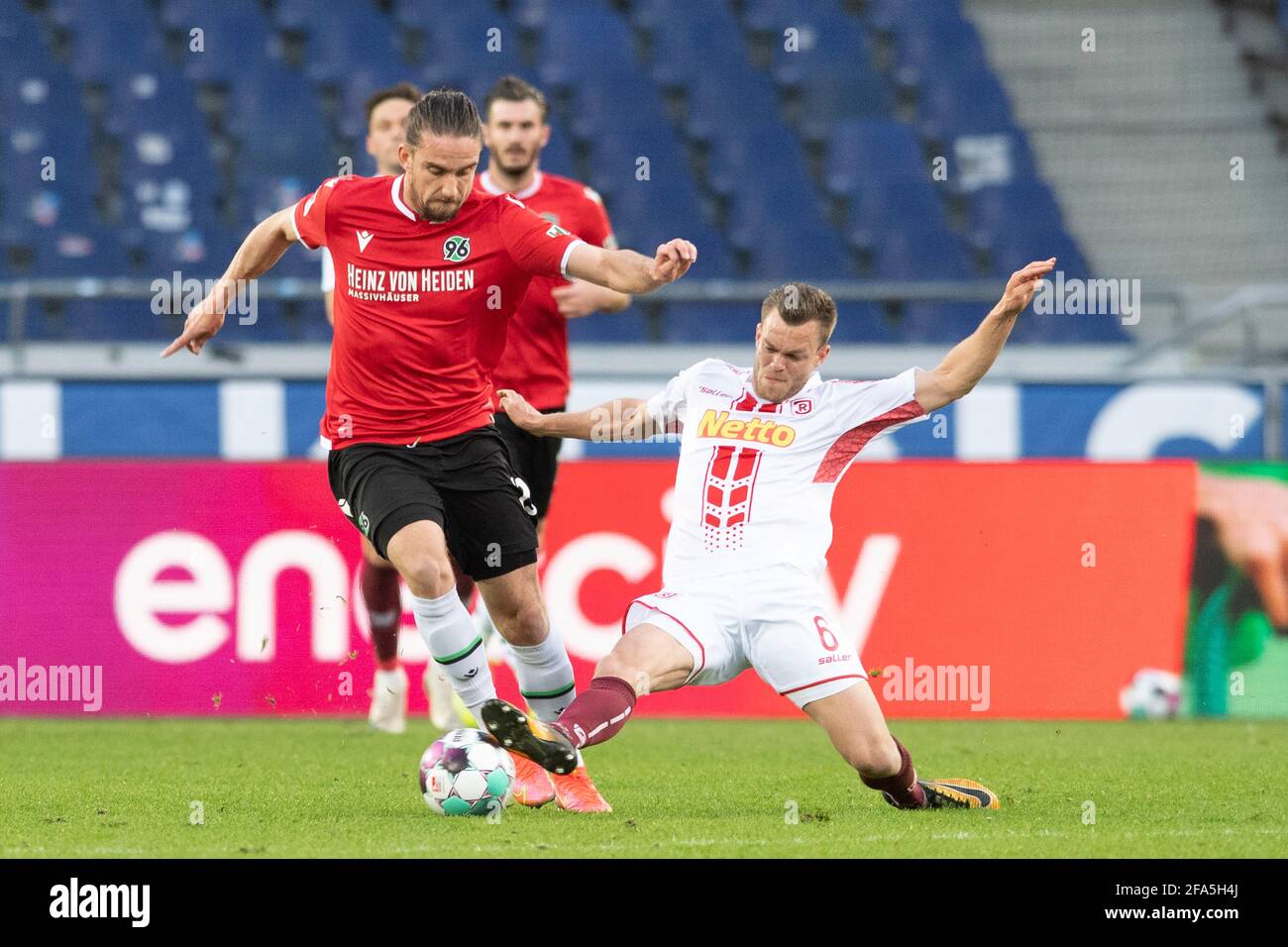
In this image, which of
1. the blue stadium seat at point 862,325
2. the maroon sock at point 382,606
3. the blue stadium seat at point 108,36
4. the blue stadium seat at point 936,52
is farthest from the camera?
the blue stadium seat at point 936,52

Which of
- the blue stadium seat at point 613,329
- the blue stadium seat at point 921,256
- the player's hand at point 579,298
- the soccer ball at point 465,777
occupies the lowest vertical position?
the soccer ball at point 465,777

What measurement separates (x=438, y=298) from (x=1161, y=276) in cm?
1043

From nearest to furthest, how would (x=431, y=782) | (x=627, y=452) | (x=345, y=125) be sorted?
(x=431, y=782), (x=627, y=452), (x=345, y=125)

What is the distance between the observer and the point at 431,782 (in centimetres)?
571

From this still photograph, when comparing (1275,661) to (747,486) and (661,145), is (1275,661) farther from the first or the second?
(661,145)

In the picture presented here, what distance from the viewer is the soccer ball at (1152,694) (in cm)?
882

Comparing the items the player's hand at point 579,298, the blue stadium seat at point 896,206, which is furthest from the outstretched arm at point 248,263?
the blue stadium seat at point 896,206

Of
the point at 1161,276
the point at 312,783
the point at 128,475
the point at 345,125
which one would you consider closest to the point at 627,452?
the point at 128,475

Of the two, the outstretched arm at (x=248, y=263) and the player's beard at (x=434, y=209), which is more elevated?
the player's beard at (x=434, y=209)

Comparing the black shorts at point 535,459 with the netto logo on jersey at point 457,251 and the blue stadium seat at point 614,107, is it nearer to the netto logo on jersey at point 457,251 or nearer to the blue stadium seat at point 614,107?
the netto logo on jersey at point 457,251

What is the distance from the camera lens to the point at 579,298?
7.46m

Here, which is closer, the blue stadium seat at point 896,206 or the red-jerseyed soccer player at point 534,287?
the red-jerseyed soccer player at point 534,287

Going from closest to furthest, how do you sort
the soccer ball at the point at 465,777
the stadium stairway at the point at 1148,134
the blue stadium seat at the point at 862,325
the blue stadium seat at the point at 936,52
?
the soccer ball at the point at 465,777
the blue stadium seat at the point at 862,325
the stadium stairway at the point at 1148,134
the blue stadium seat at the point at 936,52

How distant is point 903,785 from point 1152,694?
3396 millimetres
